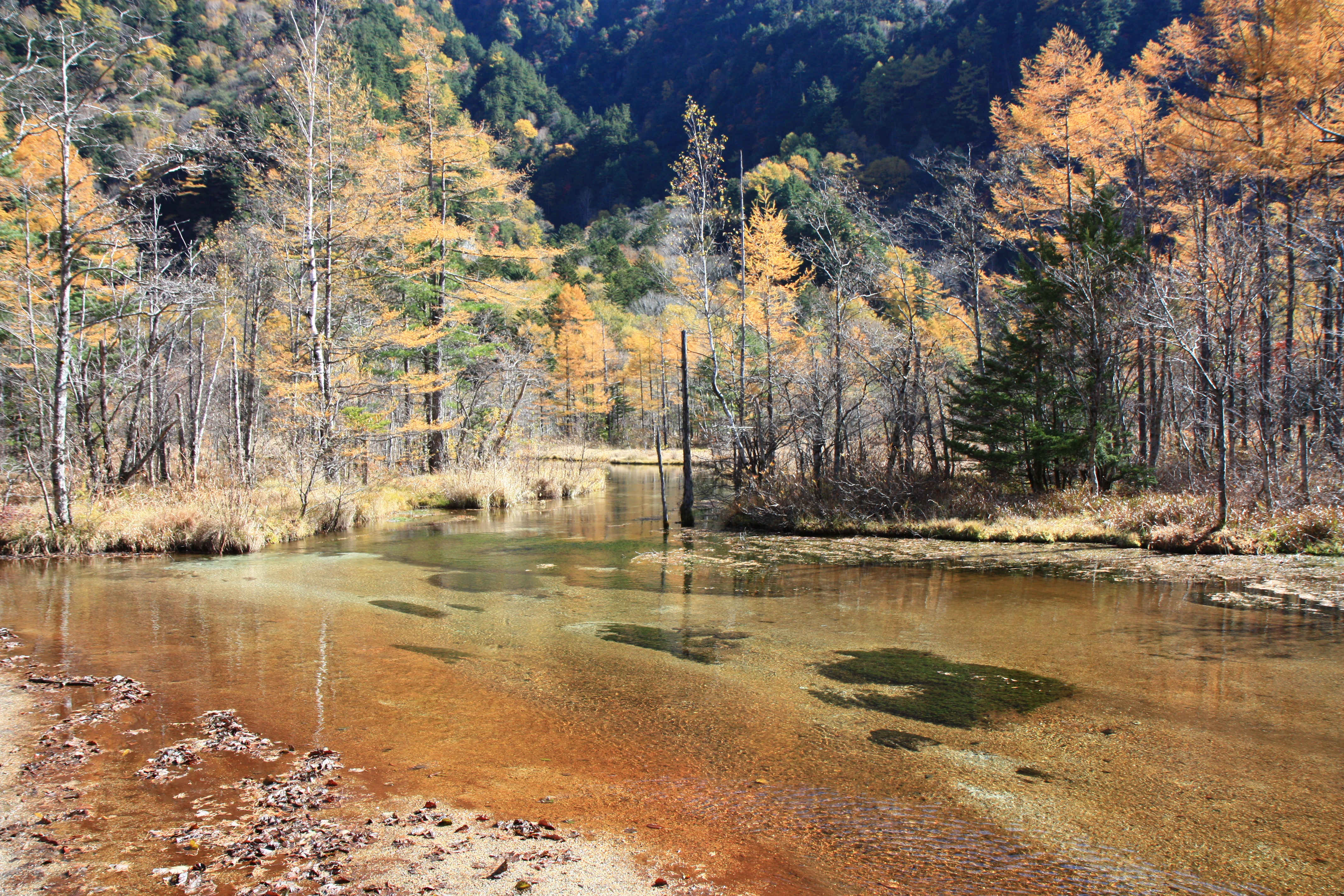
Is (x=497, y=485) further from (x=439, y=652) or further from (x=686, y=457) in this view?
(x=439, y=652)

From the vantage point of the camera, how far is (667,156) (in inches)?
3169

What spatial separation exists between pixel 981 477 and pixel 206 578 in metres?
14.8

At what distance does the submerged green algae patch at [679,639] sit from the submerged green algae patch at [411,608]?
6.93 ft

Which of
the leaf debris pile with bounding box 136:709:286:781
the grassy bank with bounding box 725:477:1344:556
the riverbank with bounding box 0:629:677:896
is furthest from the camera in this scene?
the grassy bank with bounding box 725:477:1344:556

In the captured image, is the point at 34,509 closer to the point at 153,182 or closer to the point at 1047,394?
the point at 153,182

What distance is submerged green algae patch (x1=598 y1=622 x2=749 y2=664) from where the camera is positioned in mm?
6777

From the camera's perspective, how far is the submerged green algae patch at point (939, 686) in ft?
17.1

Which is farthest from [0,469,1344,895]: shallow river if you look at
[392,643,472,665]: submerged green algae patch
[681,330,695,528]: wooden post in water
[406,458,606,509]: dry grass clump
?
[406,458,606,509]: dry grass clump

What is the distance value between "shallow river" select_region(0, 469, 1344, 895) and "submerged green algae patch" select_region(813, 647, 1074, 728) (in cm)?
19

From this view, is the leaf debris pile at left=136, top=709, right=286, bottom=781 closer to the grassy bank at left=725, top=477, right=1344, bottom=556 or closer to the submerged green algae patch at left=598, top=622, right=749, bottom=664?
the submerged green algae patch at left=598, top=622, right=749, bottom=664

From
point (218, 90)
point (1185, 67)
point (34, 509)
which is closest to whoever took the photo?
point (34, 509)

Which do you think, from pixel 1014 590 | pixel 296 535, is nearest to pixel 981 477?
pixel 1014 590

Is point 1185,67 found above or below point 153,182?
above

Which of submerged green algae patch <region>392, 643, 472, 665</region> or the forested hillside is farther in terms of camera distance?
the forested hillside
